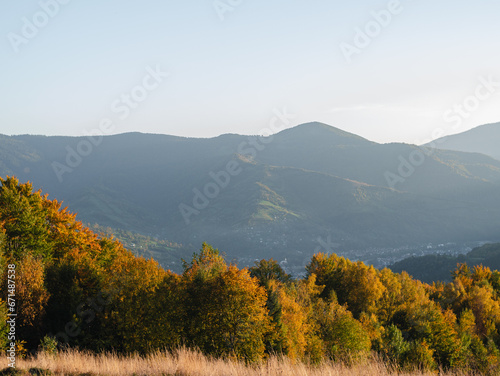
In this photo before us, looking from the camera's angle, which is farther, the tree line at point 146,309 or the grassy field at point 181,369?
the tree line at point 146,309

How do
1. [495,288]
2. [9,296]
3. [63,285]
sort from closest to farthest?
[9,296]
[63,285]
[495,288]

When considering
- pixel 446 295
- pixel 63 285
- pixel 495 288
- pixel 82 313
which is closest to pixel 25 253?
pixel 63 285

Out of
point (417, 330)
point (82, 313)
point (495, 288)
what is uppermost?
point (82, 313)

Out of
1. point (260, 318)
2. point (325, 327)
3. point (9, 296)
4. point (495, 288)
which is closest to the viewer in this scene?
point (9, 296)

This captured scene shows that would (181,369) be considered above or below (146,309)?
above

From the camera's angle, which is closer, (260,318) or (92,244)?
(260,318)

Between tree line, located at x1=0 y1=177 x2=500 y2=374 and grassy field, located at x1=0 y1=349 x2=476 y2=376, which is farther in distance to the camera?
tree line, located at x1=0 y1=177 x2=500 y2=374

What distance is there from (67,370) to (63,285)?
28.6m

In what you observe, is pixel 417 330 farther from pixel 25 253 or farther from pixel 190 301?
pixel 25 253

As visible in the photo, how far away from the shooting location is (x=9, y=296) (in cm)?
3075

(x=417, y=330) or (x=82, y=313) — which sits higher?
(x=82, y=313)

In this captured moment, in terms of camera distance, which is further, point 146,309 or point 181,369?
point 146,309

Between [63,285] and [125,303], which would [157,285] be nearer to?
[125,303]

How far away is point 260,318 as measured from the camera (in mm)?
35531
